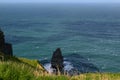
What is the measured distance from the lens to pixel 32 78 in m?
11.1

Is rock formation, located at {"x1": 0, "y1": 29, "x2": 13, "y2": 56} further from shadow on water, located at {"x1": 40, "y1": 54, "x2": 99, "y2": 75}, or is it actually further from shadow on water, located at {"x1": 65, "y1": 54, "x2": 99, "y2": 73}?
shadow on water, located at {"x1": 65, "y1": 54, "x2": 99, "y2": 73}

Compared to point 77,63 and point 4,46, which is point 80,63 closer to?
point 77,63

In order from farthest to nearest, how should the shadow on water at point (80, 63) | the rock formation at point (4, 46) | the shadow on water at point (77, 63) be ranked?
1. the shadow on water at point (80, 63)
2. the shadow on water at point (77, 63)
3. the rock formation at point (4, 46)

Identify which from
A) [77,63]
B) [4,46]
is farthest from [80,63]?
[4,46]

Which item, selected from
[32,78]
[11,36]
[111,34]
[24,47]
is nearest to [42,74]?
[32,78]

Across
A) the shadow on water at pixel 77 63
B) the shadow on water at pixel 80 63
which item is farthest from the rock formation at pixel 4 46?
the shadow on water at pixel 80 63

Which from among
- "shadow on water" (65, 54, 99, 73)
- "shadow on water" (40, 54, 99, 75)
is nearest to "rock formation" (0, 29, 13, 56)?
"shadow on water" (40, 54, 99, 75)

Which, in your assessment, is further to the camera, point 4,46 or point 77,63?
point 77,63

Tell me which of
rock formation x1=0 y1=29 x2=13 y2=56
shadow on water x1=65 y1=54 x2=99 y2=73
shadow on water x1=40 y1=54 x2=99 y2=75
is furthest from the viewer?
shadow on water x1=65 y1=54 x2=99 y2=73

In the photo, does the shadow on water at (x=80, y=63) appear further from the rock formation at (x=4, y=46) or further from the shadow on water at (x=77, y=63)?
the rock formation at (x=4, y=46)

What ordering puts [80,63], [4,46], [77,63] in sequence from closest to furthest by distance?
[4,46]
[77,63]
[80,63]

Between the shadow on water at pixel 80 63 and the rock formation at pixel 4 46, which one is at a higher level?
the rock formation at pixel 4 46

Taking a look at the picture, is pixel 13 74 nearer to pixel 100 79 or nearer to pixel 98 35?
pixel 100 79

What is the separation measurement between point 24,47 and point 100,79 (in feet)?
396
